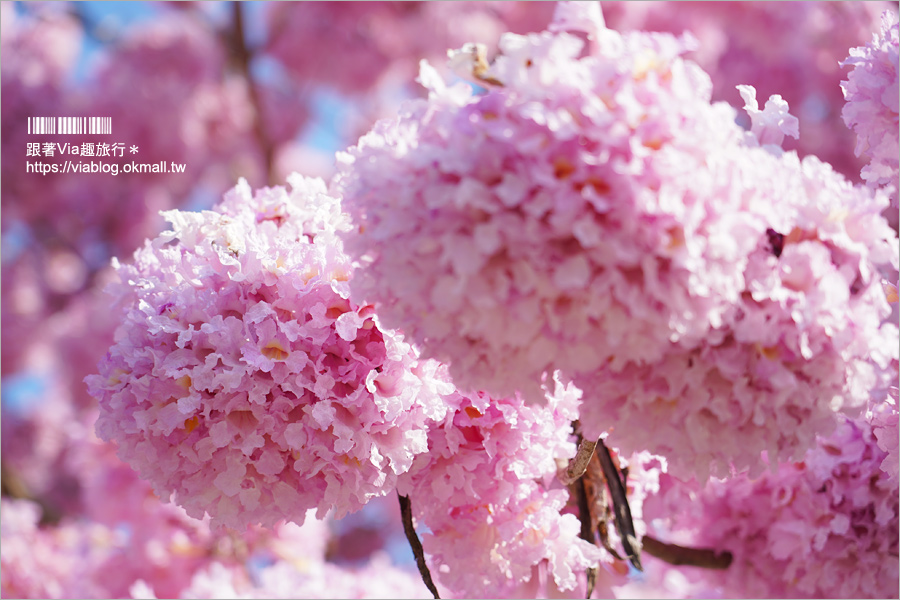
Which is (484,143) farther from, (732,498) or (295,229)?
(732,498)

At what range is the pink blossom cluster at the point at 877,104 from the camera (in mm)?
950

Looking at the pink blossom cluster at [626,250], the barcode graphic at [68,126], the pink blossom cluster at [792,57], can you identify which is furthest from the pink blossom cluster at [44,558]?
the pink blossom cluster at [792,57]

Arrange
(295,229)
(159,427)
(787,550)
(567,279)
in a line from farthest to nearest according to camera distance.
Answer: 1. (787,550)
2. (295,229)
3. (159,427)
4. (567,279)

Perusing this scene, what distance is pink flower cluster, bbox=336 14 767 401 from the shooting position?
655 mm

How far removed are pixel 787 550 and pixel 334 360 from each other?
37.0 inches

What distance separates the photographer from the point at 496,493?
3.50 feet

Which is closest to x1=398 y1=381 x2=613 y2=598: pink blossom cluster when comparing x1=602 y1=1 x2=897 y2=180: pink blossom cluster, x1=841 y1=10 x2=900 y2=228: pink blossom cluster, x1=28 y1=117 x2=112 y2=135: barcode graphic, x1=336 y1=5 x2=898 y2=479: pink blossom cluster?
x1=336 y1=5 x2=898 y2=479: pink blossom cluster

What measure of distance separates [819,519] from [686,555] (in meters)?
0.24

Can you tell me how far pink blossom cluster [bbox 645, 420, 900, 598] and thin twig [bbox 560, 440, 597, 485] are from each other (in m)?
0.34

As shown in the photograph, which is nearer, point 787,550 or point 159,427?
point 159,427

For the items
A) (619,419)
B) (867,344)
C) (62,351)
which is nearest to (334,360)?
(619,419)

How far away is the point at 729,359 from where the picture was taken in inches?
28.7

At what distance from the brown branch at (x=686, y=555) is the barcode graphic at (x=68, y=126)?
2.48 metres

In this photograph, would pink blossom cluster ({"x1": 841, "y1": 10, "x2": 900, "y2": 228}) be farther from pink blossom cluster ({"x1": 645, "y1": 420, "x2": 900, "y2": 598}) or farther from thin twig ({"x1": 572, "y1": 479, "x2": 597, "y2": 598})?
thin twig ({"x1": 572, "y1": 479, "x2": 597, "y2": 598})
